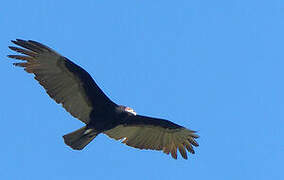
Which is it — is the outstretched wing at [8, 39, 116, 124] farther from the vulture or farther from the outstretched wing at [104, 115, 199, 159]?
the outstretched wing at [104, 115, 199, 159]

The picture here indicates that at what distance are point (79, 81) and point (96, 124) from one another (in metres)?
0.94

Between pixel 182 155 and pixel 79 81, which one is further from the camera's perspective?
pixel 182 155

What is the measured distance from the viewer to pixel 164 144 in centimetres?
1711

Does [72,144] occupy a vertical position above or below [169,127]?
below

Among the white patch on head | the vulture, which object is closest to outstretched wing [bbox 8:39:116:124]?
the vulture

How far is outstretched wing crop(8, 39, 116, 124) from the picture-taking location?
1552 centimetres

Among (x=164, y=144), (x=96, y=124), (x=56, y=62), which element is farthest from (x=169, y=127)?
(x=56, y=62)

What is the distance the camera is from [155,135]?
55.9ft

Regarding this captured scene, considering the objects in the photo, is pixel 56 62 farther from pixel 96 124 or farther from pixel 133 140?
pixel 133 140

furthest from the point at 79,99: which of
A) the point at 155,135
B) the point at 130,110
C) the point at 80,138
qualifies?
the point at 155,135

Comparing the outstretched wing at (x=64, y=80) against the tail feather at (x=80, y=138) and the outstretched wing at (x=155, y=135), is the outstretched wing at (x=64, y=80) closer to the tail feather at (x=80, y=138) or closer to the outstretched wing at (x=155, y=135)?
the tail feather at (x=80, y=138)

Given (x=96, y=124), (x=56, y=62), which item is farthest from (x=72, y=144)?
(x=56, y=62)

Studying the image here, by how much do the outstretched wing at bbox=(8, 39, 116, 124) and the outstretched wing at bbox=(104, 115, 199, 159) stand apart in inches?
35.9

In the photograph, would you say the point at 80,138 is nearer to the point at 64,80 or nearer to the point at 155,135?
the point at 64,80
